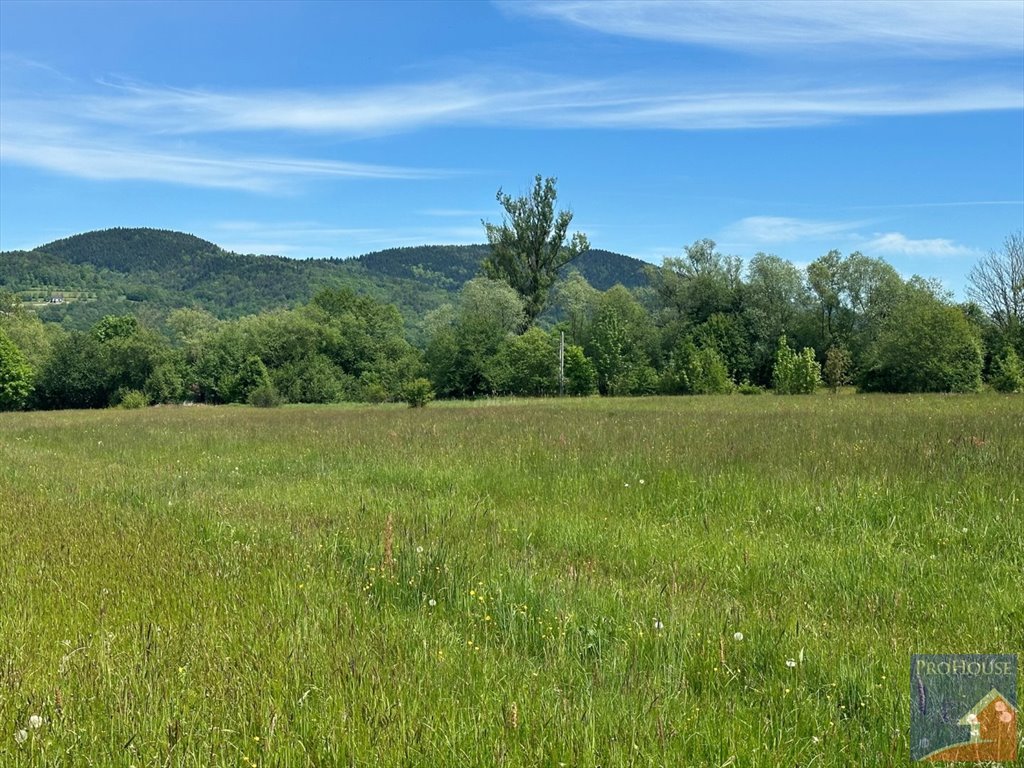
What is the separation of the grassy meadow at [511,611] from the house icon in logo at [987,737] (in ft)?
0.57

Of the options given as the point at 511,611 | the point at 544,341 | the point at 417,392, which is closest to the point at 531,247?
the point at 544,341

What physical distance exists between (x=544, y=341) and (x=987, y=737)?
59.8 m

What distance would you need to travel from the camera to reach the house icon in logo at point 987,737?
2.69 meters

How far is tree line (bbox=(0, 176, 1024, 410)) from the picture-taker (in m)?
59.2

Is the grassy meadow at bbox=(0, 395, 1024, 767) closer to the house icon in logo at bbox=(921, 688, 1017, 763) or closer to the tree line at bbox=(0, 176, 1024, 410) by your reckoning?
the house icon in logo at bbox=(921, 688, 1017, 763)

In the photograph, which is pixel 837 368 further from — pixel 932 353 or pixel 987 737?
pixel 987 737

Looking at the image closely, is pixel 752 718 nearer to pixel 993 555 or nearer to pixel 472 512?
pixel 993 555

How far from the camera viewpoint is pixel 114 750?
2713 mm

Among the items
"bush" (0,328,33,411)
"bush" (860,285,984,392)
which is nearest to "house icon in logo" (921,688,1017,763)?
"bush" (860,285,984,392)

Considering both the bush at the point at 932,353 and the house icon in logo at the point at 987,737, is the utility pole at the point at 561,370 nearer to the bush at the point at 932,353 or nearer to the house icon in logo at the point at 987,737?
the bush at the point at 932,353

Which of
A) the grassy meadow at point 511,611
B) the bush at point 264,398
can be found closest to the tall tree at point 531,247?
the bush at point 264,398

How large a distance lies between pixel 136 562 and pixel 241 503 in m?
2.82

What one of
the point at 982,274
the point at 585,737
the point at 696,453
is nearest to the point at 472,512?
the point at 696,453

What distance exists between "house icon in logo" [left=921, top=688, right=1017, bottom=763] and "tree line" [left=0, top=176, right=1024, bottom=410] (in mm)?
49015
